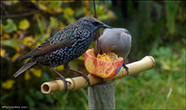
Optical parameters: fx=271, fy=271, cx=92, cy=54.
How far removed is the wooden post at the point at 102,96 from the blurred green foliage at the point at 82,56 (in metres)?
0.81

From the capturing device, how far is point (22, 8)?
3438 mm

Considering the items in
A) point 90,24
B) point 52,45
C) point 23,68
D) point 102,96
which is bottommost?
point 102,96

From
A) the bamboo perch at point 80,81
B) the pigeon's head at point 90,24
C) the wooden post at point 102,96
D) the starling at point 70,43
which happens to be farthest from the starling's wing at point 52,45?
the wooden post at point 102,96

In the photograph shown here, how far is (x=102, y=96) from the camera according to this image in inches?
91.1

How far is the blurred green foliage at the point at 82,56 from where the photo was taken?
309cm

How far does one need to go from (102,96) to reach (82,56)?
2.86 feet

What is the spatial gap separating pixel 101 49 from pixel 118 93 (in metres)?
1.80

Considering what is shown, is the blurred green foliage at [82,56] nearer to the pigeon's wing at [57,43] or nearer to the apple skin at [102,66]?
the pigeon's wing at [57,43]

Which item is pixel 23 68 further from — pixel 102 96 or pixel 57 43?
pixel 102 96

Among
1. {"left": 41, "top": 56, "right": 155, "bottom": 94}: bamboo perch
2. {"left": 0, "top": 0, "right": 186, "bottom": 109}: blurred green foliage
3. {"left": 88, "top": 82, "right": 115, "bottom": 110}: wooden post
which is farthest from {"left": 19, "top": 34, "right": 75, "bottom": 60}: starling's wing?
{"left": 0, "top": 0, "right": 186, "bottom": 109}: blurred green foliage

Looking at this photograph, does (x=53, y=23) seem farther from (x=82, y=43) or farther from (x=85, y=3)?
(x=82, y=43)

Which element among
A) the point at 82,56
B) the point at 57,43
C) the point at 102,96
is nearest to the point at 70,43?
the point at 57,43

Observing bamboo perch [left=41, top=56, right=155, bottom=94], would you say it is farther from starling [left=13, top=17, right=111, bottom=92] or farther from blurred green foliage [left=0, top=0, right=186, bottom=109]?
blurred green foliage [left=0, top=0, right=186, bottom=109]

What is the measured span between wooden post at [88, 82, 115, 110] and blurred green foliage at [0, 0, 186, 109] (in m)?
0.81
